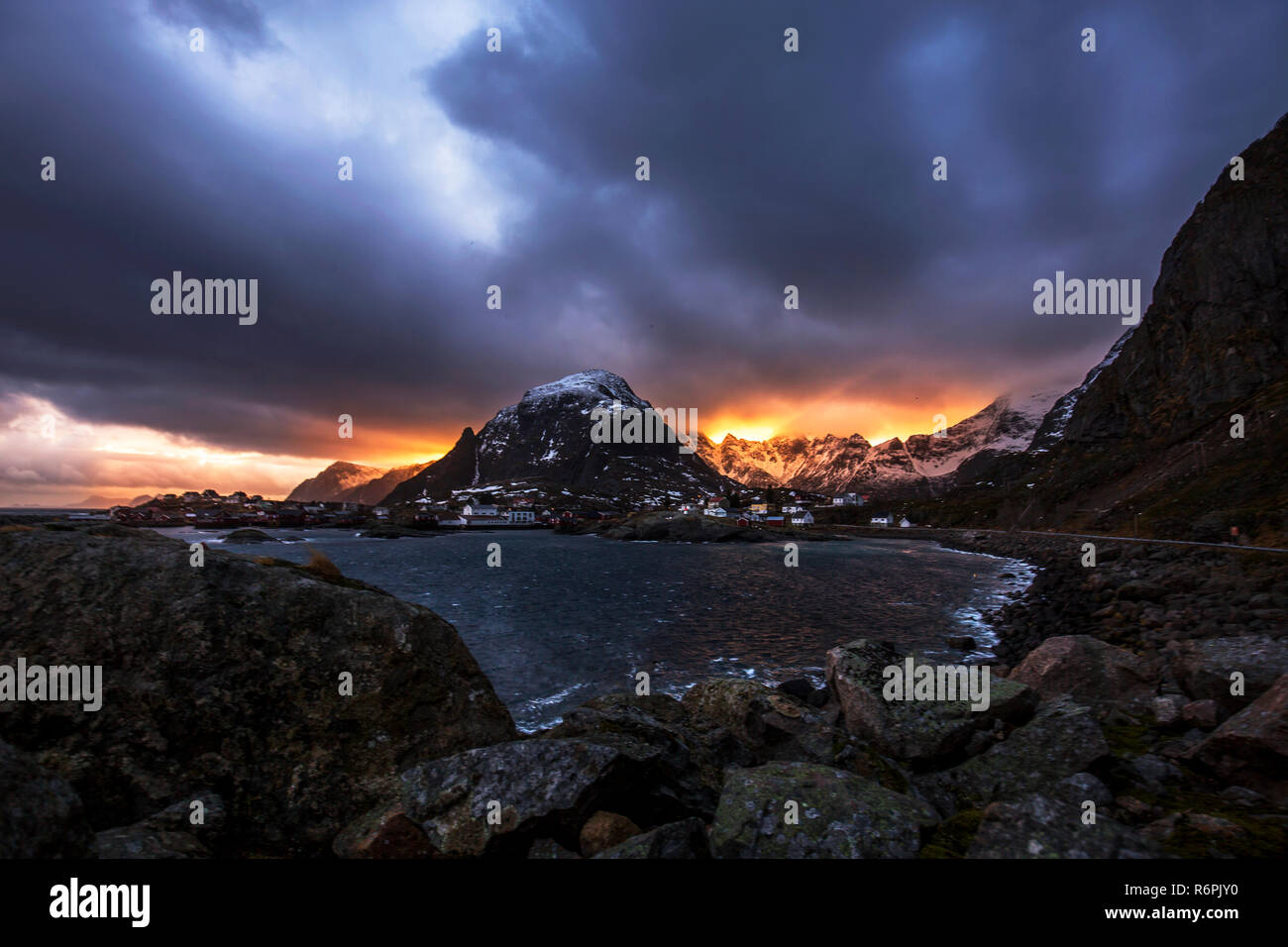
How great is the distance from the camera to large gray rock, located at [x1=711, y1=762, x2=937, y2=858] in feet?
19.0

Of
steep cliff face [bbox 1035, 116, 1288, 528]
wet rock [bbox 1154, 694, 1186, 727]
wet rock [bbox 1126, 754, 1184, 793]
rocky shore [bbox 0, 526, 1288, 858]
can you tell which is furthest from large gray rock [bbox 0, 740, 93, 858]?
steep cliff face [bbox 1035, 116, 1288, 528]

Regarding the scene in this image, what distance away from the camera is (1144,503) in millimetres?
67500

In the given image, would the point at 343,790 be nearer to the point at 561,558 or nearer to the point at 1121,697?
the point at 1121,697

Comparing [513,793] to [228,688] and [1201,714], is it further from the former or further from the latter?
[1201,714]

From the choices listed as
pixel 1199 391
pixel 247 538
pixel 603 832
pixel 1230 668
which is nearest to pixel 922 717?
pixel 1230 668

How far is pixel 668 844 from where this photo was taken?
18.2 ft

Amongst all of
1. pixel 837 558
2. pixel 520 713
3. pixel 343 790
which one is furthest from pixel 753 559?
pixel 343 790

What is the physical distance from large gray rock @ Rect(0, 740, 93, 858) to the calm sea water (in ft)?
43.2

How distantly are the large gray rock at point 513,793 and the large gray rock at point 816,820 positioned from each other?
5.17 ft

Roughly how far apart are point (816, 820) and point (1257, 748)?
692cm

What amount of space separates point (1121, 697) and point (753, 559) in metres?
70.9

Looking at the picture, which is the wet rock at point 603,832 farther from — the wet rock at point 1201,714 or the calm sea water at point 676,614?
the calm sea water at point 676,614

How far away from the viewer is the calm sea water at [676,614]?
22.4 metres
